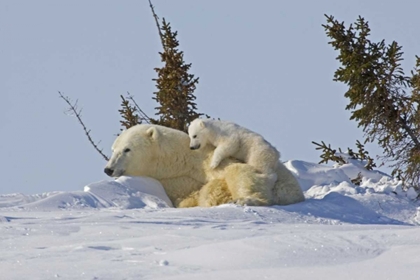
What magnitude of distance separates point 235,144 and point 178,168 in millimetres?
896

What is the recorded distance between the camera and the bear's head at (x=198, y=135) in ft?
36.4

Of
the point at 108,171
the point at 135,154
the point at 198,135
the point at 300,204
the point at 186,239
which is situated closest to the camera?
the point at 186,239

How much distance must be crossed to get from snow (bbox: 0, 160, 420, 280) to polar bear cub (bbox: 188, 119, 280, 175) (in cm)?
64

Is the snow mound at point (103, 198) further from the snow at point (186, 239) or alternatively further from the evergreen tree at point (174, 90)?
the evergreen tree at point (174, 90)

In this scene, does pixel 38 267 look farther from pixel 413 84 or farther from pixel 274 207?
pixel 413 84

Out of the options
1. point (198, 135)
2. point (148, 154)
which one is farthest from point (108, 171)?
point (198, 135)

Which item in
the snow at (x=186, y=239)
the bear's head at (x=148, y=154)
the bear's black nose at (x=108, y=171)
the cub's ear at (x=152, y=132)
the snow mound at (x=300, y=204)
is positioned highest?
the cub's ear at (x=152, y=132)

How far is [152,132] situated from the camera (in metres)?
11.4

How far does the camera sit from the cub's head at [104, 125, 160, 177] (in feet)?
37.1

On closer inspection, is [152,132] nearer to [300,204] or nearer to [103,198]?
[103,198]

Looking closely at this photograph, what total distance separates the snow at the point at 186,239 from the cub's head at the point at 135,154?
0.27m

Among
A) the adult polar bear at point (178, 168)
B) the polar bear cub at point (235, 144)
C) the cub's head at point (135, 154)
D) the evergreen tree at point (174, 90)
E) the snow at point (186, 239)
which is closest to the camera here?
the snow at point (186, 239)

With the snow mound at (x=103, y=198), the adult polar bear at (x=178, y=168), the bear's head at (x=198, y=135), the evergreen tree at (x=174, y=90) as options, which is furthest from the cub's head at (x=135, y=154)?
the evergreen tree at (x=174, y=90)

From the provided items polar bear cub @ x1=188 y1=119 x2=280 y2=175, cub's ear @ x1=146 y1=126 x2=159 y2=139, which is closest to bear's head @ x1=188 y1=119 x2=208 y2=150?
polar bear cub @ x1=188 y1=119 x2=280 y2=175
